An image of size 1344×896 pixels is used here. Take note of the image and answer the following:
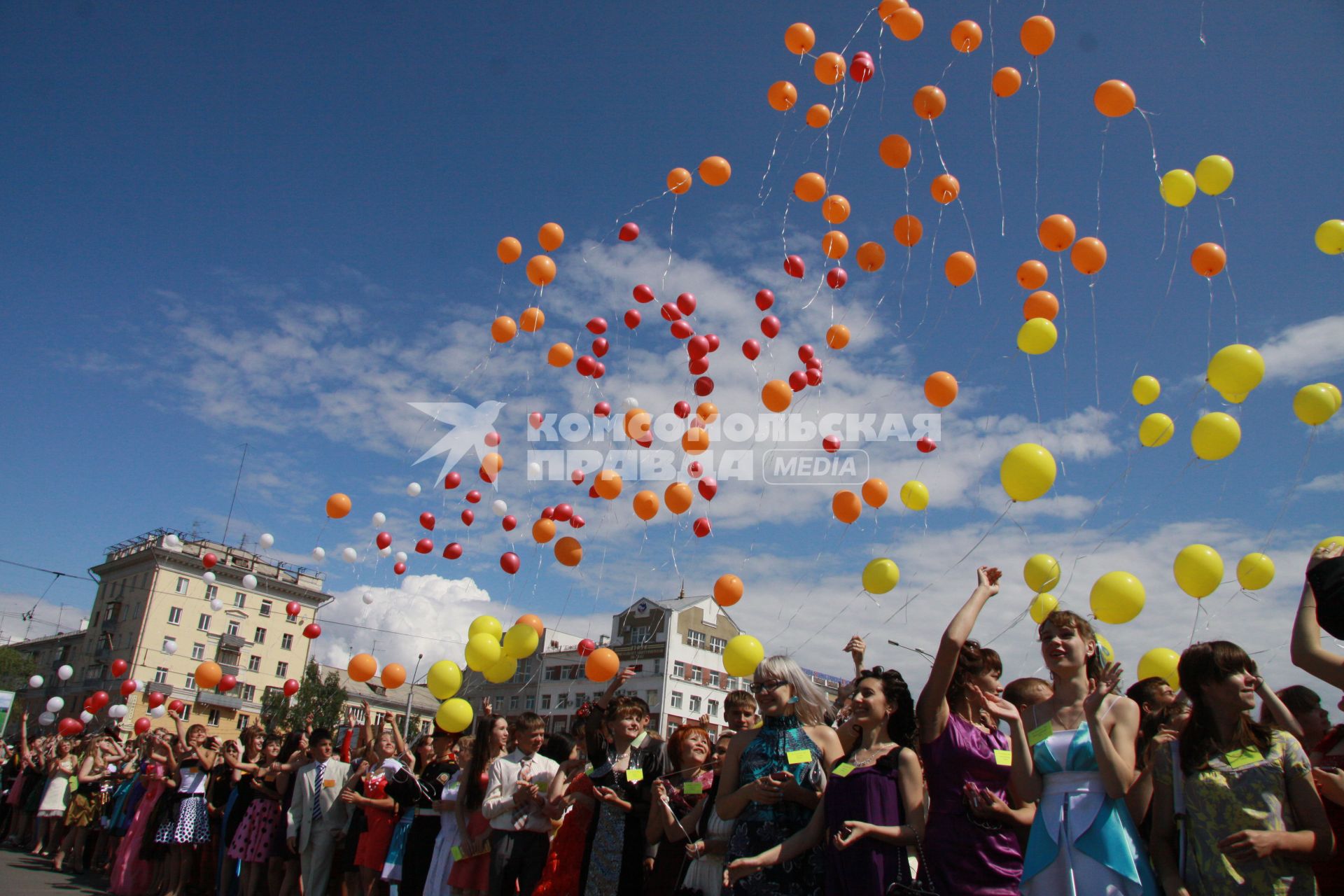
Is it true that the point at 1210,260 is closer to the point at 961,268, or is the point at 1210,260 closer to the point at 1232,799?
the point at 961,268

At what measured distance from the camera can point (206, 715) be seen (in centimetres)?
4453

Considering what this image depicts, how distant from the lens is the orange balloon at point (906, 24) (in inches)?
267

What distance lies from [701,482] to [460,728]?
3.73 m

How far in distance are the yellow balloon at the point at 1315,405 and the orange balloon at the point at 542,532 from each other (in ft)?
22.8

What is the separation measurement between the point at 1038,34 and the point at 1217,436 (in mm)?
3382

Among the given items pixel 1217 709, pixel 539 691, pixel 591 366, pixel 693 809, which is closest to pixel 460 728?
pixel 693 809

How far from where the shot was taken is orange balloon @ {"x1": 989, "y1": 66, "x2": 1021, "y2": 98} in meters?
6.76

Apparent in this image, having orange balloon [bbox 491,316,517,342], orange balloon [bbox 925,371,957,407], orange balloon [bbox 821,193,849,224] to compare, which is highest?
orange balloon [bbox 821,193,849,224]

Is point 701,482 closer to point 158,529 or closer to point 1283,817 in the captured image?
point 1283,817

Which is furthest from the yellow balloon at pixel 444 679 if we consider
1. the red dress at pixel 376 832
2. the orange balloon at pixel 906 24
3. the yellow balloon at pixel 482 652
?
the orange balloon at pixel 906 24

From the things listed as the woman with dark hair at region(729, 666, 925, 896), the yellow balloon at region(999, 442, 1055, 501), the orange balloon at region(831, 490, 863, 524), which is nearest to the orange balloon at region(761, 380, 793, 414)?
the orange balloon at region(831, 490, 863, 524)

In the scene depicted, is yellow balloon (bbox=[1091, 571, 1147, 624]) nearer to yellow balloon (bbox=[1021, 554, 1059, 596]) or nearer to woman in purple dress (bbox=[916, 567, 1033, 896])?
yellow balloon (bbox=[1021, 554, 1059, 596])

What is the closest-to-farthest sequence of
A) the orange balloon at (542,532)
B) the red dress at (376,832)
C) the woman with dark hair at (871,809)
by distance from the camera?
the woman with dark hair at (871,809), the red dress at (376,832), the orange balloon at (542,532)

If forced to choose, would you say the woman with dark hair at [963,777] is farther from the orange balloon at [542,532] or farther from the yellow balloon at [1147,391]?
the orange balloon at [542,532]
